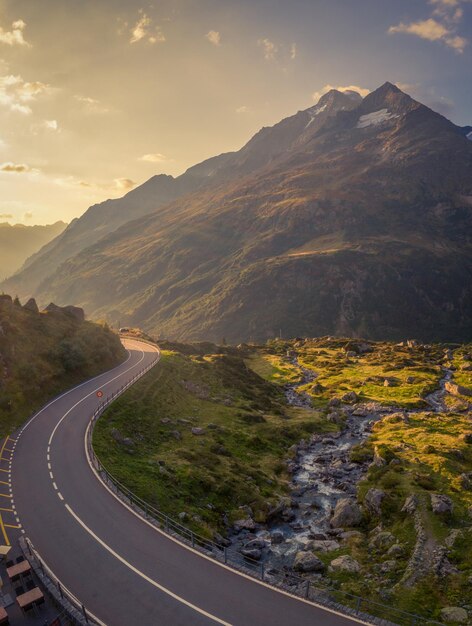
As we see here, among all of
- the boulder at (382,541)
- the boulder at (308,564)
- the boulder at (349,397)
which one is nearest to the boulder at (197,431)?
the boulder at (308,564)

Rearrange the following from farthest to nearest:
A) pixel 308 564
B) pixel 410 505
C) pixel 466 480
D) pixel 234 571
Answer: pixel 466 480
pixel 410 505
pixel 308 564
pixel 234 571

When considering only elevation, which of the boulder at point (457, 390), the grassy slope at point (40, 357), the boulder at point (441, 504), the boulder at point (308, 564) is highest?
the grassy slope at point (40, 357)

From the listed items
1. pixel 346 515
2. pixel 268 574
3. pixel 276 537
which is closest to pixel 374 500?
pixel 346 515

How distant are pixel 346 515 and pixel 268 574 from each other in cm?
1133

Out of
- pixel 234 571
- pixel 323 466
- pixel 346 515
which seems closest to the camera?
pixel 234 571

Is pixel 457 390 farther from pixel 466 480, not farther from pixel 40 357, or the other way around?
pixel 40 357

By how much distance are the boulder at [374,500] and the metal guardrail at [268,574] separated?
11289 mm

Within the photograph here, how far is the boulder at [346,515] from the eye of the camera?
38.2m

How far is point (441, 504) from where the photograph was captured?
36.2 meters

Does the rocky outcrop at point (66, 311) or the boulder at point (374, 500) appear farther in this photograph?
the rocky outcrop at point (66, 311)

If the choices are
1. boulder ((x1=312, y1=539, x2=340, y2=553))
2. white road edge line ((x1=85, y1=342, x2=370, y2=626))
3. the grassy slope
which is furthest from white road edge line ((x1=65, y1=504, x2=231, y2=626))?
the grassy slope

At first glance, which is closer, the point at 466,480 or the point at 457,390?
the point at 466,480

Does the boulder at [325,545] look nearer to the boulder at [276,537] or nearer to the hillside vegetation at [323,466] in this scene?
the hillside vegetation at [323,466]

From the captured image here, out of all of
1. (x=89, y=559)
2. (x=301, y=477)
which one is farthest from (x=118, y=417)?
(x=89, y=559)
